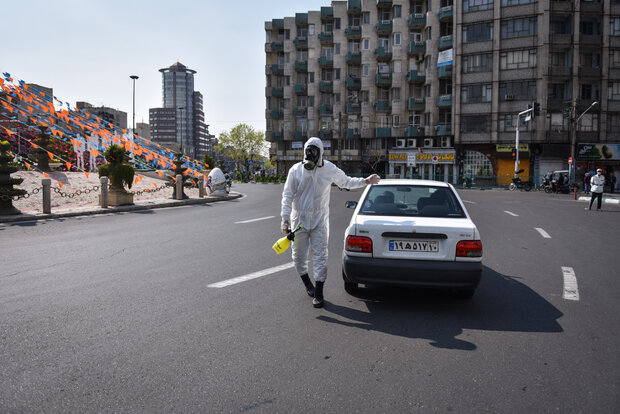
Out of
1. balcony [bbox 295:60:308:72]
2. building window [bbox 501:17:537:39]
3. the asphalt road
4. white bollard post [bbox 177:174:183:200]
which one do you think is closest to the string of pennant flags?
white bollard post [bbox 177:174:183:200]

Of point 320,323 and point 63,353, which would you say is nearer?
point 63,353

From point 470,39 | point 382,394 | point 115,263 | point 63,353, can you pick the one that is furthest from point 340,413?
point 470,39

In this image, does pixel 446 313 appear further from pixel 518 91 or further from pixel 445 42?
pixel 445 42

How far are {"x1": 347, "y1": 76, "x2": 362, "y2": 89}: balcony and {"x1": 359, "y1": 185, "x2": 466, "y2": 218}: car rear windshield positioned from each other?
2338 inches

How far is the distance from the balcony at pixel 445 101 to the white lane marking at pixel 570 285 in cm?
4920

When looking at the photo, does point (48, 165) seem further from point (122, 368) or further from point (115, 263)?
point (122, 368)

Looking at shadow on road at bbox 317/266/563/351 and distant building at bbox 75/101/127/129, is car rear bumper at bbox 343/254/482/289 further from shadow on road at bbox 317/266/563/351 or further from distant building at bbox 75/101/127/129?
distant building at bbox 75/101/127/129

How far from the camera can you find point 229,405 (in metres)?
2.93

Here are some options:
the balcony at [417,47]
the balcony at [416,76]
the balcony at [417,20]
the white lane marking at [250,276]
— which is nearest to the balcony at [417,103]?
the balcony at [416,76]

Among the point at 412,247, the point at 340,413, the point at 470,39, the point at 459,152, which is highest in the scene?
the point at 470,39

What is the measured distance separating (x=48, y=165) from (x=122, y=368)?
28101 mm

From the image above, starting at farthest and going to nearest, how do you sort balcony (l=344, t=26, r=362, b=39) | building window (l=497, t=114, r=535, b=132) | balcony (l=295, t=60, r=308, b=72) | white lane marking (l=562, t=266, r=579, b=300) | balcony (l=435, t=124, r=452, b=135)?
balcony (l=295, t=60, r=308, b=72), balcony (l=344, t=26, r=362, b=39), balcony (l=435, t=124, r=452, b=135), building window (l=497, t=114, r=535, b=132), white lane marking (l=562, t=266, r=579, b=300)

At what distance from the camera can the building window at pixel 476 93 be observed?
4959 cm

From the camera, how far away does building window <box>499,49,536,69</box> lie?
47.6m
